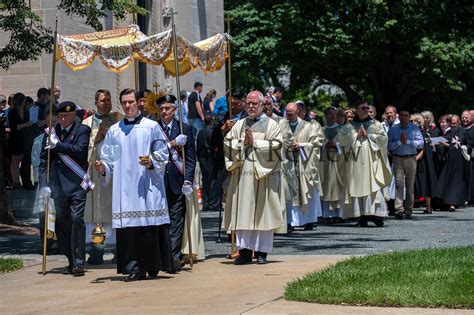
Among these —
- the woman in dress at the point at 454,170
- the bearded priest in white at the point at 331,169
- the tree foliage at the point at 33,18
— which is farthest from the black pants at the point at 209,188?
the tree foliage at the point at 33,18

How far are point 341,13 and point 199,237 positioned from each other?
2319 cm

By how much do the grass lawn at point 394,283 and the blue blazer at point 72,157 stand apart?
3.10 meters

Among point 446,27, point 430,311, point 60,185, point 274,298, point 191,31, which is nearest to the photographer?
point 430,311

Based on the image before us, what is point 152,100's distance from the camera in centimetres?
1482

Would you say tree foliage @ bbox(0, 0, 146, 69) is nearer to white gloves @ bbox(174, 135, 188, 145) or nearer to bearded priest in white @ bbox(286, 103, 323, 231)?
bearded priest in white @ bbox(286, 103, 323, 231)

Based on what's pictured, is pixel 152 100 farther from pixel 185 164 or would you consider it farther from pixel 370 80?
pixel 370 80

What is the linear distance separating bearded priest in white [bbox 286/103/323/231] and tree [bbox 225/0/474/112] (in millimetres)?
13324

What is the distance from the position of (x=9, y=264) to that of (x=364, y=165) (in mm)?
8714

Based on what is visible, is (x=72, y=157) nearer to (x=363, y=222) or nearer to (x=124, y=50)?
(x=124, y=50)

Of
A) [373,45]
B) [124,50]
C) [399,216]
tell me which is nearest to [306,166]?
[399,216]

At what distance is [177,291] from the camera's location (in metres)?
11.9

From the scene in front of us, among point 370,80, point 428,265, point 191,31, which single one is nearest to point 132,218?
point 428,265

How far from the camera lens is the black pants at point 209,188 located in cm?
2486

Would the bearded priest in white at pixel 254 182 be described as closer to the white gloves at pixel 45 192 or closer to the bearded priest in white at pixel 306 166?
the white gloves at pixel 45 192
